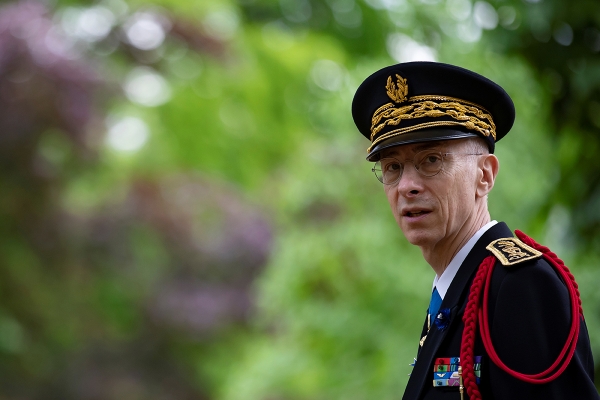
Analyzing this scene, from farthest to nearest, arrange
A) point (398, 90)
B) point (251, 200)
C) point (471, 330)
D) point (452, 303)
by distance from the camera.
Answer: point (251, 200) < point (398, 90) < point (452, 303) < point (471, 330)

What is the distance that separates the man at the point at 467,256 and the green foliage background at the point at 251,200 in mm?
2030

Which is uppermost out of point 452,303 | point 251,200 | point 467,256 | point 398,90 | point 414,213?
point 251,200

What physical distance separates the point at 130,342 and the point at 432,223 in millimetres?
11063

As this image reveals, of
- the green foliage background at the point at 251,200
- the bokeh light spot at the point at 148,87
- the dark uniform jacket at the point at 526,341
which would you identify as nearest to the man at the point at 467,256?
the dark uniform jacket at the point at 526,341

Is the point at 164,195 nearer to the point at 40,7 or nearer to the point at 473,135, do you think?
the point at 40,7

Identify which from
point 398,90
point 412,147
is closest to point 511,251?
point 412,147

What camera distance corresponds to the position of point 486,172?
2145 mm

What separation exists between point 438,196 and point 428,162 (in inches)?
3.8

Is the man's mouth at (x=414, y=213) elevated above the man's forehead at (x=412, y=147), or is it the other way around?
the man's forehead at (x=412, y=147)

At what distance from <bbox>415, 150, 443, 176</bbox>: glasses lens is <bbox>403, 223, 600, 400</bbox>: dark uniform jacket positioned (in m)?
0.30

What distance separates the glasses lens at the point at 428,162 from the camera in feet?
6.83

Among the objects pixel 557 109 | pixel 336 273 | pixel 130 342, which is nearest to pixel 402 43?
pixel 336 273

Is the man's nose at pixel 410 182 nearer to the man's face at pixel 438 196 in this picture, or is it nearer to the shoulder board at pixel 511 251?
the man's face at pixel 438 196

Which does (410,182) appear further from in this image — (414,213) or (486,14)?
(486,14)
